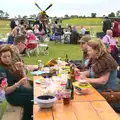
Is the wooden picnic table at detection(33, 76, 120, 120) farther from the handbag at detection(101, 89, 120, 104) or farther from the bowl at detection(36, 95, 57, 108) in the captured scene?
the handbag at detection(101, 89, 120, 104)

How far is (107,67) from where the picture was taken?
404 centimetres

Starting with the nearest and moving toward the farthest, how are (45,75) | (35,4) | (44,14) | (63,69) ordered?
(45,75)
(63,69)
(44,14)
(35,4)

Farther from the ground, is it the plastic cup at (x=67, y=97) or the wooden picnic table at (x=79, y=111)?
the plastic cup at (x=67, y=97)

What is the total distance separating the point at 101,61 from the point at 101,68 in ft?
0.31

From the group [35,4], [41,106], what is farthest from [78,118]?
[35,4]

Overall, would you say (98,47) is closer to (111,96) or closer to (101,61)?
(101,61)

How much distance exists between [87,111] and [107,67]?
4.23ft

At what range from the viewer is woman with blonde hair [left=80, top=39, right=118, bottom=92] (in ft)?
13.3

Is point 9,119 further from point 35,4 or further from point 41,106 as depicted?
point 35,4

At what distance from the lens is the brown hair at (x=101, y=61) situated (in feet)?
13.3

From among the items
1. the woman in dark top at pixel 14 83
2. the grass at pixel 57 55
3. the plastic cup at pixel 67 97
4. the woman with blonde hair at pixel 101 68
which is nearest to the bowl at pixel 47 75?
the woman in dark top at pixel 14 83

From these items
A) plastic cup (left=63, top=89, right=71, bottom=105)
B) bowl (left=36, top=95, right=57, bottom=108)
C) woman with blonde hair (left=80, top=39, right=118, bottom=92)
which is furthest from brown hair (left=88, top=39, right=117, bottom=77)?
bowl (left=36, top=95, right=57, bottom=108)

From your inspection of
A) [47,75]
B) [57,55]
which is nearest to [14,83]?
[47,75]

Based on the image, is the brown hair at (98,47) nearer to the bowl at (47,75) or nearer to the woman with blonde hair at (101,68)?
the woman with blonde hair at (101,68)
